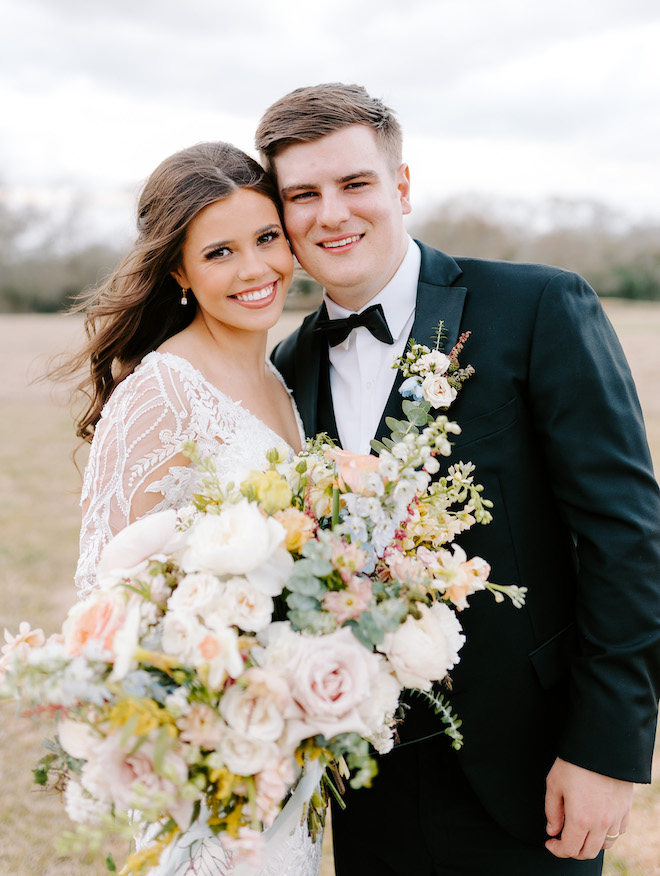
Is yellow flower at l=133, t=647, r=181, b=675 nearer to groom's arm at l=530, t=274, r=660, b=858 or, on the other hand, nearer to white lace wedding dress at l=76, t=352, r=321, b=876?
white lace wedding dress at l=76, t=352, r=321, b=876

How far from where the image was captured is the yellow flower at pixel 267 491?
1585 millimetres

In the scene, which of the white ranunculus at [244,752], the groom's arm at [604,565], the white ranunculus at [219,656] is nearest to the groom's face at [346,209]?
the groom's arm at [604,565]

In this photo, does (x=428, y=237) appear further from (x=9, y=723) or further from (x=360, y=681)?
(x=360, y=681)

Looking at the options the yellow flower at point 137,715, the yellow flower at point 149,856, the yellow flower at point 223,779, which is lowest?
the yellow flower at point 149,856

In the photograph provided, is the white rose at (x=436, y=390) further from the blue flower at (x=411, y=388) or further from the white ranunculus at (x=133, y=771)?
the white ranunculus at (x=133, y=771)

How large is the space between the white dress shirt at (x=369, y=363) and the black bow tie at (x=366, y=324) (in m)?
0.03

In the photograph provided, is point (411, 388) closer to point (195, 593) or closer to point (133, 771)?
point (195, 593)

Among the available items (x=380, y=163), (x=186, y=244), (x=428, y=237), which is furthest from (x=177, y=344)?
(x=428, y=237)

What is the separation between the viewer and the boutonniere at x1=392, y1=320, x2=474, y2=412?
2.02m

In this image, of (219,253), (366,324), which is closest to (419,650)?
(366,324)

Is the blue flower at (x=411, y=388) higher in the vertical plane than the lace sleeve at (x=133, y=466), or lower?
higher

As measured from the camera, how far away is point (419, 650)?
1.51 m

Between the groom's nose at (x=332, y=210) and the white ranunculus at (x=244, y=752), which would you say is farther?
the groom's nose at (x=332, y=210)

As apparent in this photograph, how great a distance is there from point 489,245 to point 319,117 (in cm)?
4117
